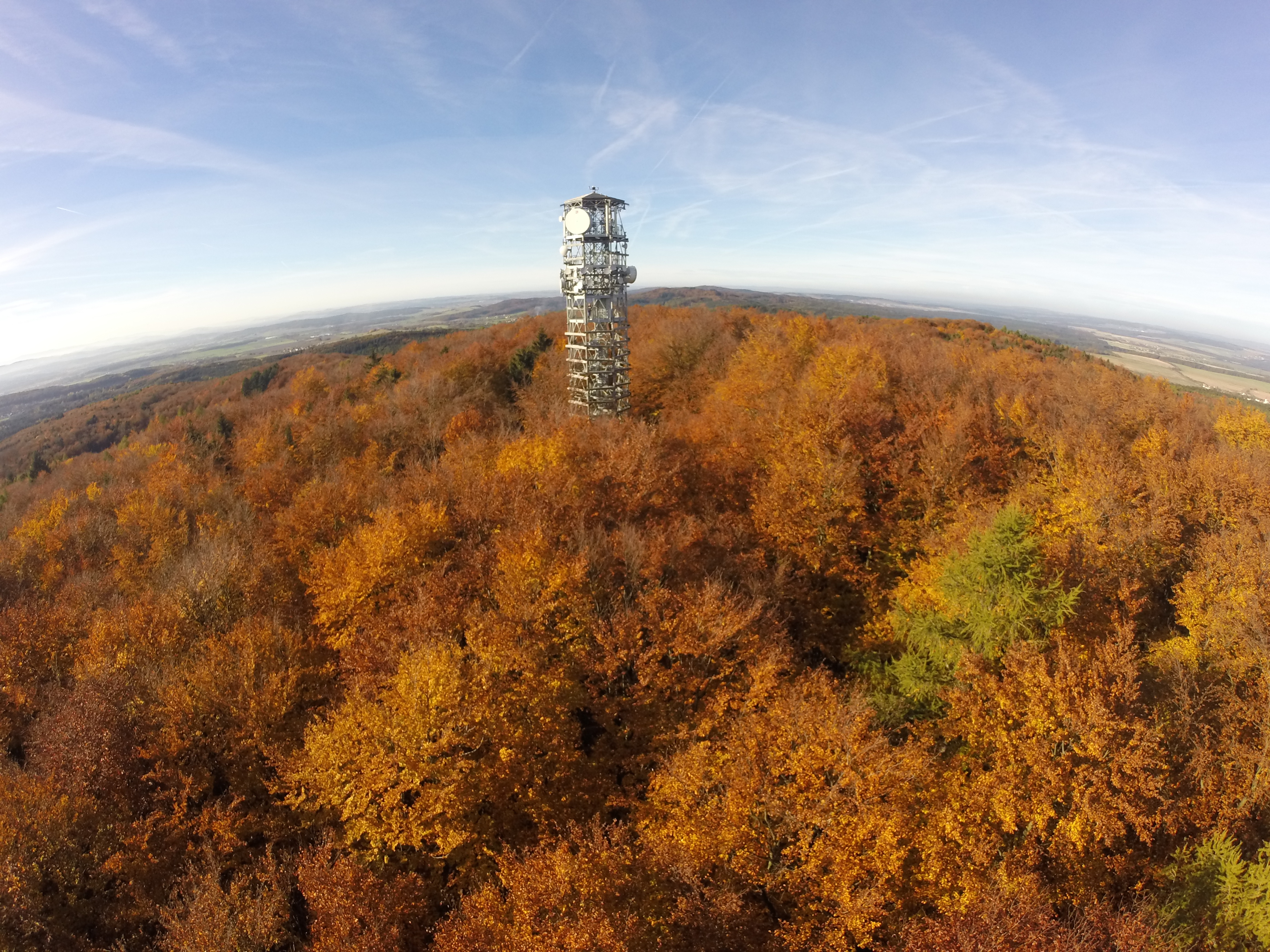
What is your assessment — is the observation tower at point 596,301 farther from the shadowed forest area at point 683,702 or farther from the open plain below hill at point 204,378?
the open plain below hill at point 204,378

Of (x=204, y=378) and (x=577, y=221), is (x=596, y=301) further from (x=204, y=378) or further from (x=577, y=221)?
(x=204, y=378)

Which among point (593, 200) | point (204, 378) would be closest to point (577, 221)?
point (593, 200)

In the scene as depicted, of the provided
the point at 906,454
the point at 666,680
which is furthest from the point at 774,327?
the point at 666,680

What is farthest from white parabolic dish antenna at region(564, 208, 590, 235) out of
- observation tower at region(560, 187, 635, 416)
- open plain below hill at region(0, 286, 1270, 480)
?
open plain below hill at region(0, 286, 1270, 480)

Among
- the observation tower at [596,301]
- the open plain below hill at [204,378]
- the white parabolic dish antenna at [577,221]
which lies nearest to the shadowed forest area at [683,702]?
the observation tower at [596,301]

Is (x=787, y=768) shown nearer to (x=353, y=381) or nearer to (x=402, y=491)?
(x=402, y=491)

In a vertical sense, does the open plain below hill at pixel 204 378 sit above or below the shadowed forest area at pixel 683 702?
above

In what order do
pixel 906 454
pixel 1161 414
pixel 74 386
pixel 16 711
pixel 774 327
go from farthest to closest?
1. pixel 74 386
2. pixel 774 327
3. pixel 1161 414
4. pixel 906 454
5. pixel 16 711
